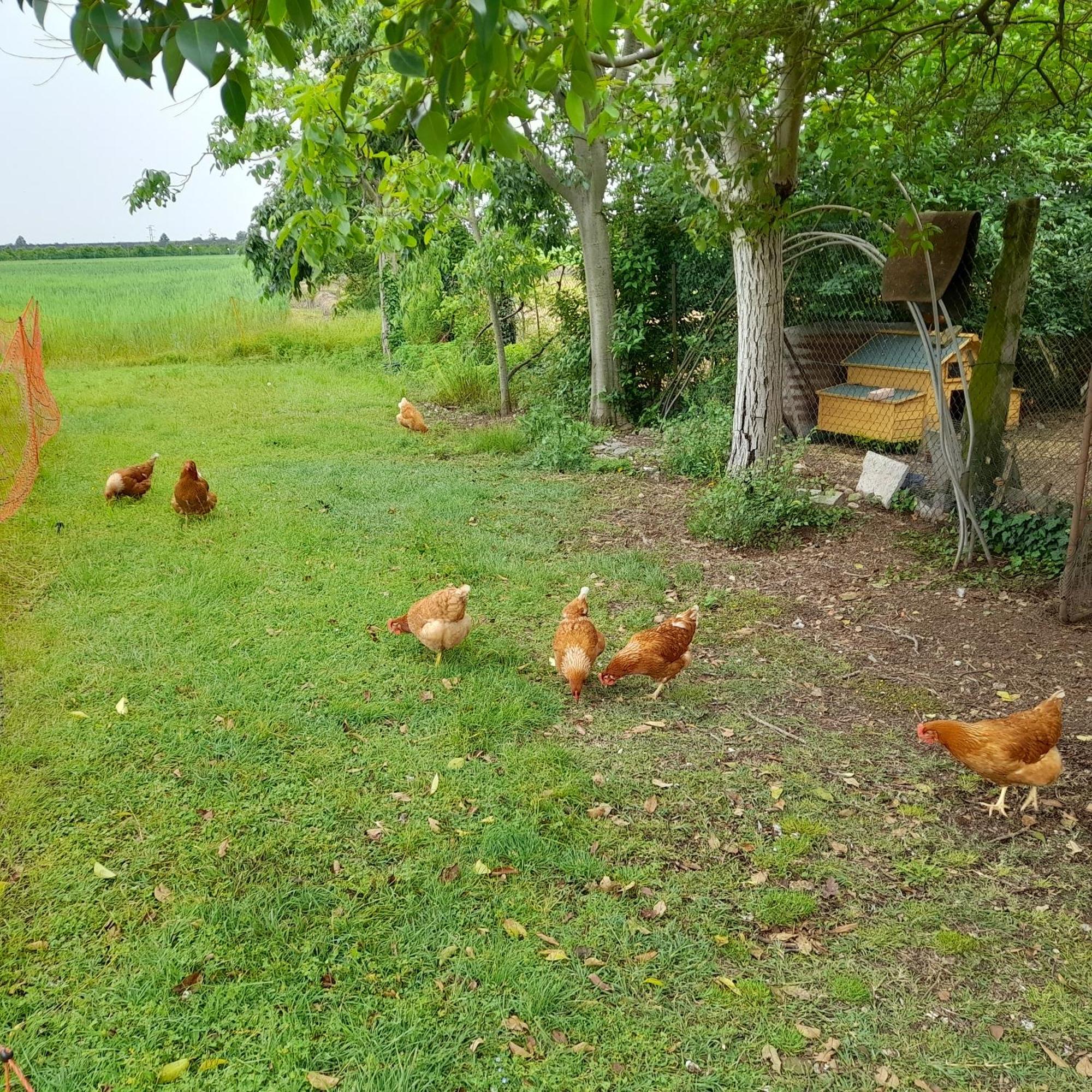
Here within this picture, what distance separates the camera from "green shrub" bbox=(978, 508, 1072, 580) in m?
5.79

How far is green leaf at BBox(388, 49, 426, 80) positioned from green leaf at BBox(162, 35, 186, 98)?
394 mm

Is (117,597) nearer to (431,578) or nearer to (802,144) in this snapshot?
(431,578)

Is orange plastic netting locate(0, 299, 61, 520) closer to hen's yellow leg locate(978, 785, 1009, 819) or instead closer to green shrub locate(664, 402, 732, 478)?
green shrub locate(664, 402, 732, 478)

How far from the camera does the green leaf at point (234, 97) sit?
1667 millimetres

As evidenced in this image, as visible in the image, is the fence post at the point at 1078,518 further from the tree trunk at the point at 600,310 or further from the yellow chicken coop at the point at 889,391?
the tree trunk at the point at 600,310

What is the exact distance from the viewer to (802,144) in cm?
888

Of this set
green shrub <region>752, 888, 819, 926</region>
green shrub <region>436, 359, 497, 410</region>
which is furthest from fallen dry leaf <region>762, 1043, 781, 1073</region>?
green shrub <region>436, 359, 497, 410</region>

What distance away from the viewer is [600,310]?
34.9 ft

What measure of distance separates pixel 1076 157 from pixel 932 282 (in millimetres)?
5586

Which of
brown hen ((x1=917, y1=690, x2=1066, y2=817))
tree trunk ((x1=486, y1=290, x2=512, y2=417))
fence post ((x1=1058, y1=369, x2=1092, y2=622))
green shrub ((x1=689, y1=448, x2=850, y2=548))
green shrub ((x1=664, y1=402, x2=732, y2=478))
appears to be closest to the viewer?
brown hen ((x1=917, y1=690, x2=1066, y2=817))

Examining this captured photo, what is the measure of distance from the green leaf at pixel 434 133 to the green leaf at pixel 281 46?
0.94ft

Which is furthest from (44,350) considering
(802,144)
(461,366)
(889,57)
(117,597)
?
(889,57)

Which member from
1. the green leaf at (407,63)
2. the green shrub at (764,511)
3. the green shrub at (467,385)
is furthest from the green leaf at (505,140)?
the green shrub at (467,385)

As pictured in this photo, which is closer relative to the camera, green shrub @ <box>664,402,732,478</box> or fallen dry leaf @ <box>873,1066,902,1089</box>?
fallen dry leaf @ <box>873,1066,902,1089</box>
